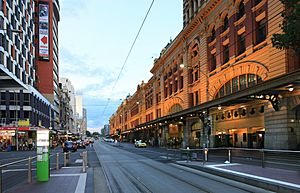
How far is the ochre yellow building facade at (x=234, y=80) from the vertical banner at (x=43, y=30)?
3747cm

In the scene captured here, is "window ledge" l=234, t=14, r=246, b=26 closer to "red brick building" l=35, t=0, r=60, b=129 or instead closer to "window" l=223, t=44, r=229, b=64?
"window" l=223, t=44, r=229, b=64

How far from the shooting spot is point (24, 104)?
70.8 metres

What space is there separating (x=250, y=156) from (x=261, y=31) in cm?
2329

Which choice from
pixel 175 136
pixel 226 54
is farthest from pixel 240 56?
pixel 175 136

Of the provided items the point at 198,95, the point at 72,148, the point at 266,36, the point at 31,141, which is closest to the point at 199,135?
the point at 198,95

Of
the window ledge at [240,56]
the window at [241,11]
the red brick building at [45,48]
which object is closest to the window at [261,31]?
the window ledge at [240,56]

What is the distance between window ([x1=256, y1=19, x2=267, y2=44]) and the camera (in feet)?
126

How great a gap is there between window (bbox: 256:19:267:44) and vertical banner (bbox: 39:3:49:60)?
7063 centimetres

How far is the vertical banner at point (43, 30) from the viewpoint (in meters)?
97.2

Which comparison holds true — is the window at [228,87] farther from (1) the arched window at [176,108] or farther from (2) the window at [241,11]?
(1) the arched window at [176,108]

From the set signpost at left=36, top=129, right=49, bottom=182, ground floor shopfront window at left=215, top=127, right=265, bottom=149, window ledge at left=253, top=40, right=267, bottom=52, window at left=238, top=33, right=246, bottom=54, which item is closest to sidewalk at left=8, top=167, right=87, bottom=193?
signpost at left=36, top=129, right=49, bottom=182

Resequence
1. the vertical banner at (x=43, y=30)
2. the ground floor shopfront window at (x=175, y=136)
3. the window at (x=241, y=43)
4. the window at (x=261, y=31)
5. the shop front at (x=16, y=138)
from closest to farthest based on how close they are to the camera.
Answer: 1. the window at (x=261, y=31)
2. the window at (x=241, y=43)
3. the shop front at (x=16, y=138)
4. the ground floor shopfront window at (x=175, y=136)
5. the vertical banner at (x=43, y=30)

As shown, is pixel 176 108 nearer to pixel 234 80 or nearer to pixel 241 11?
pixel 234 80

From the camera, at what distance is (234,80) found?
45.2m
